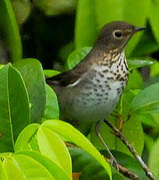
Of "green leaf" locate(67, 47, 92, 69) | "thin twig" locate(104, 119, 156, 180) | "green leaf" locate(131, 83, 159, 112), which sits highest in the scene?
"green leaf" locate(67, 47, 92, 69)

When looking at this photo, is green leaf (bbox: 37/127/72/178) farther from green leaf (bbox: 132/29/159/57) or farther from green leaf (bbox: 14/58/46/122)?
green leaf (bbox: 132/29/159/57)

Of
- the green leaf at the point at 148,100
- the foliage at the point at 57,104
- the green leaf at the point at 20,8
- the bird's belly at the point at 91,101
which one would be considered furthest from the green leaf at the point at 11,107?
the green leaf at the point at 20,8

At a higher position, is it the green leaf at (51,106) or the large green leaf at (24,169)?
the large green leaf at (24,169)

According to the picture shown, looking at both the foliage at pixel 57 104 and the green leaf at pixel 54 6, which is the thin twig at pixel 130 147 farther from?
the green leaf at pixel 54 6

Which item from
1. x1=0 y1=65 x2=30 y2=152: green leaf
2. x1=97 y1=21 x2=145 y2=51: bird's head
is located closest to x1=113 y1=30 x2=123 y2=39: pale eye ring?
x1=97 y1=21 x2=145 y2=51: bird's head

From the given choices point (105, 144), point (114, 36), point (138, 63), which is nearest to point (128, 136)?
point (105, 144)
